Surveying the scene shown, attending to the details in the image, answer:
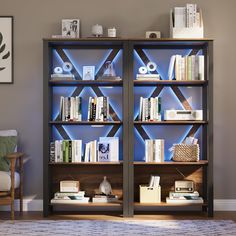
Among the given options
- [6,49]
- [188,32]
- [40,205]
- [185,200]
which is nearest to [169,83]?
[188,32]

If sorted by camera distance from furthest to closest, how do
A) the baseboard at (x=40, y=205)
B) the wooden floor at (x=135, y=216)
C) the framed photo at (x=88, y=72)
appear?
the baseboard at (x=40, y=205) < the framed photo at (x=88, y=72) < the wooden floor at (x=135, y=216)

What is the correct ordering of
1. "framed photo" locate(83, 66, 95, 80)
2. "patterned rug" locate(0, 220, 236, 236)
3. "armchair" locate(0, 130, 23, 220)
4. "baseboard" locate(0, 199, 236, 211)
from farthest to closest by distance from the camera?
"baseboard" locate(0, 199, 236, 211)
"framed photo" locate(83, 66, 95, 80)
"armchair" locate(0, 130, 23, 220)
"patterned rug" locate(0, 220, 236, 236)

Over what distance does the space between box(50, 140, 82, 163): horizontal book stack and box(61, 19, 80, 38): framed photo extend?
1206mm

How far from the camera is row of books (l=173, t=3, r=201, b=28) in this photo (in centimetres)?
A: 503

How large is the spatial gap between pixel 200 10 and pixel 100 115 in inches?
64.8

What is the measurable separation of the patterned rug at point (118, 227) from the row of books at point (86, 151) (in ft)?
2.23

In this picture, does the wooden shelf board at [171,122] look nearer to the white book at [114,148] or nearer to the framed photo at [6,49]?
the white book at [114,148]

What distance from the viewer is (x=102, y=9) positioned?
534cm

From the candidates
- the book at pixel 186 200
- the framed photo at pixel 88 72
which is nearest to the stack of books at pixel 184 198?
→ the book at pixel 186 200

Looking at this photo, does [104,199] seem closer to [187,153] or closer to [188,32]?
[187,153]

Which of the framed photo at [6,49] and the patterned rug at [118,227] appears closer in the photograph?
the patterned rug at [118,227]

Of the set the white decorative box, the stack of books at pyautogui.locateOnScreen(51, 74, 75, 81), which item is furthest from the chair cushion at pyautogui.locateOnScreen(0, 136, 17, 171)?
the white decorative box

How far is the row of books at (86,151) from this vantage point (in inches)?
197

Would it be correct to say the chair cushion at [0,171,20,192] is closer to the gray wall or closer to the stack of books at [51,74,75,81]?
the gray wall
